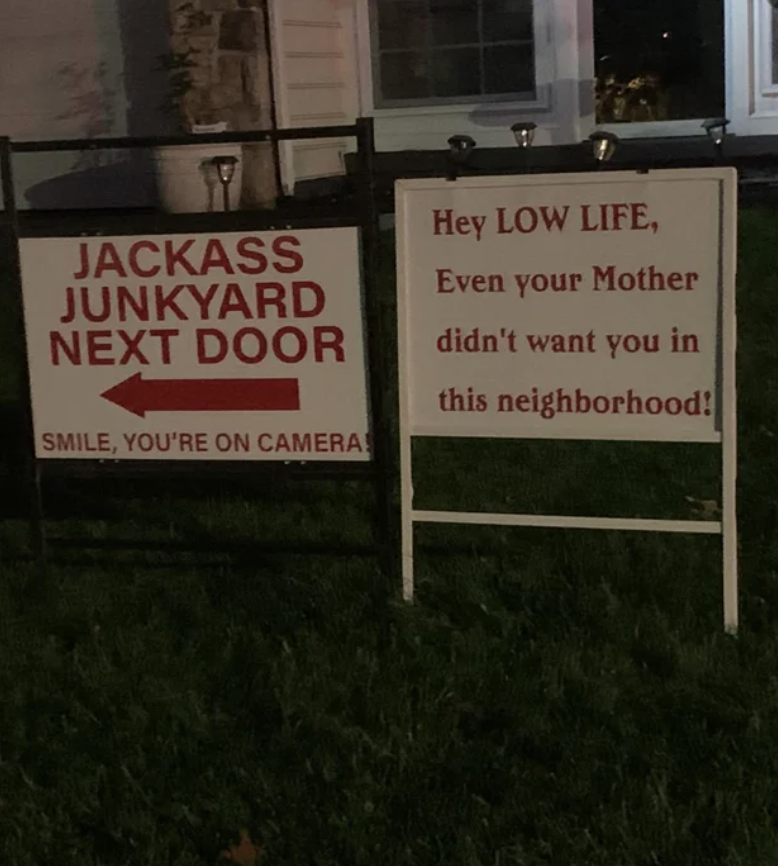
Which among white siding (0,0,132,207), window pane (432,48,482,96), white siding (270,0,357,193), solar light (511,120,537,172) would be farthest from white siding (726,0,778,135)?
white siding (0,0,132,207)

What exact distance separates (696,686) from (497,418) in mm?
858

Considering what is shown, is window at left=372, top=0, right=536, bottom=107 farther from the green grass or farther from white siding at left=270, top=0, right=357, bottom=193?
the green grass

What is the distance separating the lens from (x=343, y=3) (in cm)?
984

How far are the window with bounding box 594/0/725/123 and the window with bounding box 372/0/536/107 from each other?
0.57m

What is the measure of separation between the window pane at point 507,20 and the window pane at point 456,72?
0.19 meters

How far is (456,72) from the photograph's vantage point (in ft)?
31.8

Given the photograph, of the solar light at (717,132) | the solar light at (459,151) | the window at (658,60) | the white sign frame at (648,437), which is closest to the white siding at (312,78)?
the solar light at (459,151)

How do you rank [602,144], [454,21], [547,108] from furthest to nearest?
[454,21], [547,108], [602,144]

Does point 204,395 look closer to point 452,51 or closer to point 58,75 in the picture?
point 452,51

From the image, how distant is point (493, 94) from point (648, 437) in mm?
6725

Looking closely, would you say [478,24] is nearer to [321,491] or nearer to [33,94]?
[33,94]

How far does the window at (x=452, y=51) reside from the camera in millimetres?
9500

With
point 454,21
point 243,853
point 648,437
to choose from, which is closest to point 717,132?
point 454,21

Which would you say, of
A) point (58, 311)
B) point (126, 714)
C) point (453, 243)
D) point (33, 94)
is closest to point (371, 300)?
point (453, 243)
